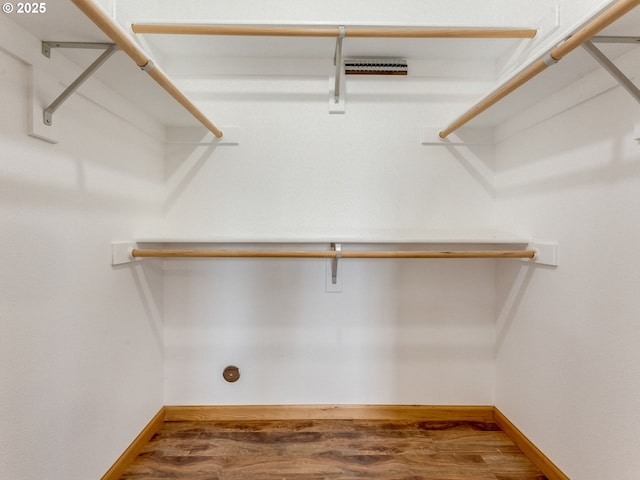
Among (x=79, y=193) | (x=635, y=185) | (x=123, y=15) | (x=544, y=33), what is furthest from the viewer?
(x=123, y=15)

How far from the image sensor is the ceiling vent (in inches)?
60.6

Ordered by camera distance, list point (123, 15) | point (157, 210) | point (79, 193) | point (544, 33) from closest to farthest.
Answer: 1. point (79, 193)
2. point (544, 33)
3. point (123, 15)
4. point (157, 210)

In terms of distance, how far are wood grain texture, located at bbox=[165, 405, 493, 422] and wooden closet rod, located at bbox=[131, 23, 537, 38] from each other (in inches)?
66.8

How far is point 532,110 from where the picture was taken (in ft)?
4.42

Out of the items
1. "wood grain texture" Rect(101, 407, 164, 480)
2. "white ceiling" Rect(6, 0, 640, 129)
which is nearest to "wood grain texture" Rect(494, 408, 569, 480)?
"white ceiling" Rect(6, 0, 640, 129)

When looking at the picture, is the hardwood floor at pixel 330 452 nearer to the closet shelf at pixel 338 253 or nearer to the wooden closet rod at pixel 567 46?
the closet shelf at pixel 338 253

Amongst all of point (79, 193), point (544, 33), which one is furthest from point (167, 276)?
point (544, 33)

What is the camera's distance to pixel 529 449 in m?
1.33

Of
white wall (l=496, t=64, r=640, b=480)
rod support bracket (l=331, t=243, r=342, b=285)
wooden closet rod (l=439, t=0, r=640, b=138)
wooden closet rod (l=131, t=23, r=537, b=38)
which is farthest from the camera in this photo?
rod support bracket (l=331, t=243, r=342, b=285)

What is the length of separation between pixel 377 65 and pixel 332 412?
1.77 m

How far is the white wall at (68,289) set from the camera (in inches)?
32.1

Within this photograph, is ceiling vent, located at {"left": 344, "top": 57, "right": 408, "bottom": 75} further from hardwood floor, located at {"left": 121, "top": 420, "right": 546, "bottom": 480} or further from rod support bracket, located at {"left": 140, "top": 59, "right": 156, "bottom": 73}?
hardwood floor, located at {"left": 121, "top": 420, "right": 546, "bottom": 480}

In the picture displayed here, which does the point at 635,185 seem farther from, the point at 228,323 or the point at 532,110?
the point at 228,323

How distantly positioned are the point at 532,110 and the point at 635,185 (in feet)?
1.88
